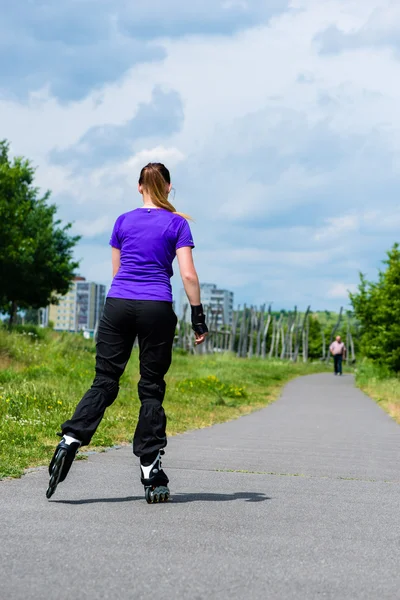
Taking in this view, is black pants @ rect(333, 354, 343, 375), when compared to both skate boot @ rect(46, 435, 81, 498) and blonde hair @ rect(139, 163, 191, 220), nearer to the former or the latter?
blonde hair @ rect(139, 163, 191, 220)

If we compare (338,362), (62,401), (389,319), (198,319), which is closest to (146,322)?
(198,319)

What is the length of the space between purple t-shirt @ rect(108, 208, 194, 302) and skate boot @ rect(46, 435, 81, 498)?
0.98 m

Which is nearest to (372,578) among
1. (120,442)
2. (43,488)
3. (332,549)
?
(332,549)

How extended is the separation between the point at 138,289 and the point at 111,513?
142 cm

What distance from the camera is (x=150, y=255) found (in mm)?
5527

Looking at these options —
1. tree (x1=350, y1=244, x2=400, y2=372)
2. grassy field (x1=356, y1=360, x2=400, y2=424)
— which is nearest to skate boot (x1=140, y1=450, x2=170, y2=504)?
grassy field (x1=356, y1=360, x2=400, y2=424)

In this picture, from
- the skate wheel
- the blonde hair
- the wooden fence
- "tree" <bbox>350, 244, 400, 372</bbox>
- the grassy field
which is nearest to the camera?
the skate wheel

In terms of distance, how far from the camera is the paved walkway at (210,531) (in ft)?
11.4

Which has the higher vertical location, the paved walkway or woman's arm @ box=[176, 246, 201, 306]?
→ woman's arm @ box=[176, 246, 201, 306]

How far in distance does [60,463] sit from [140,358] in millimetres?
839

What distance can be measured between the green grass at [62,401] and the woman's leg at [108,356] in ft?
3.29

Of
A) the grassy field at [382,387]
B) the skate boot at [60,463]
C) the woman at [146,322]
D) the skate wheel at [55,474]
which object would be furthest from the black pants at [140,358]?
the grassy field at [382,387]

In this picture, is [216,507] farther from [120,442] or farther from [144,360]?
[120,442]

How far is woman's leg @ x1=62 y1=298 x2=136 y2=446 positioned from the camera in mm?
5449
